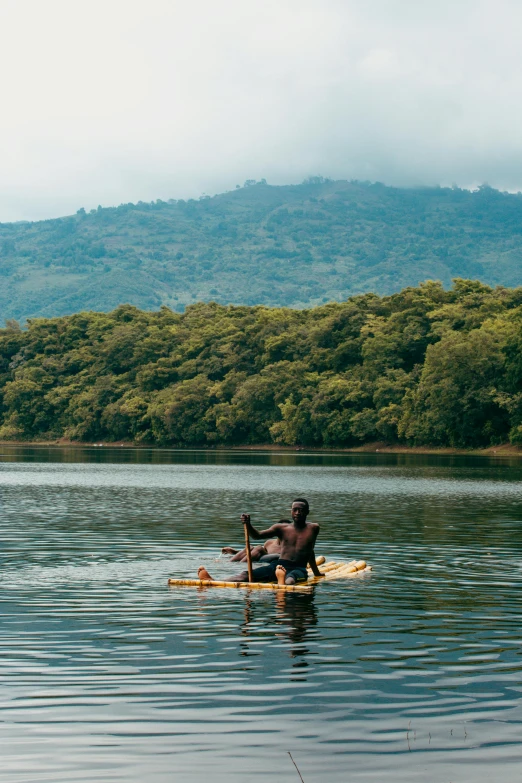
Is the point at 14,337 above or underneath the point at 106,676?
above

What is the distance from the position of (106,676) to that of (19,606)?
6.28 m

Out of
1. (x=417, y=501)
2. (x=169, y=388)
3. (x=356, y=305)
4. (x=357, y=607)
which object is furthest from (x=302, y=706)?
(x=169, y=388)

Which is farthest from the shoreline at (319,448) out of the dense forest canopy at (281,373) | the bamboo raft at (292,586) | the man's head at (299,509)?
the man's head at (299,509)

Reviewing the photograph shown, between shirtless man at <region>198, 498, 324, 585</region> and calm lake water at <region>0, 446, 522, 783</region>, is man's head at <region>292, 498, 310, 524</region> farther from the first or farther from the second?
calm lake water at <region>0, 446, 522, 783</region>

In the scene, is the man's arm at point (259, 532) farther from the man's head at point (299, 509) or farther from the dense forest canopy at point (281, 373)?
the dense forest canopy at point (281, 373)

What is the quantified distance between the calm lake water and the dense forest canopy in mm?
77618

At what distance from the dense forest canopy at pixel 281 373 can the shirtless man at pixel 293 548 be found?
84.2 m

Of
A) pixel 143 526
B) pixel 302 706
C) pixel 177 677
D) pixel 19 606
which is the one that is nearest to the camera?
pixel 302 706

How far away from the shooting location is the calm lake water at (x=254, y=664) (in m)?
10.9

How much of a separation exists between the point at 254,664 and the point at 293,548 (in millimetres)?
7948

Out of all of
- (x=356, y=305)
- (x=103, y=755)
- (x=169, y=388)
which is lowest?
(x=103, y=755)

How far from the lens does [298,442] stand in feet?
446

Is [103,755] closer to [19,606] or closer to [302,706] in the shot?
[302,706]

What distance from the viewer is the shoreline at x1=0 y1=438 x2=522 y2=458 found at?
110 m
